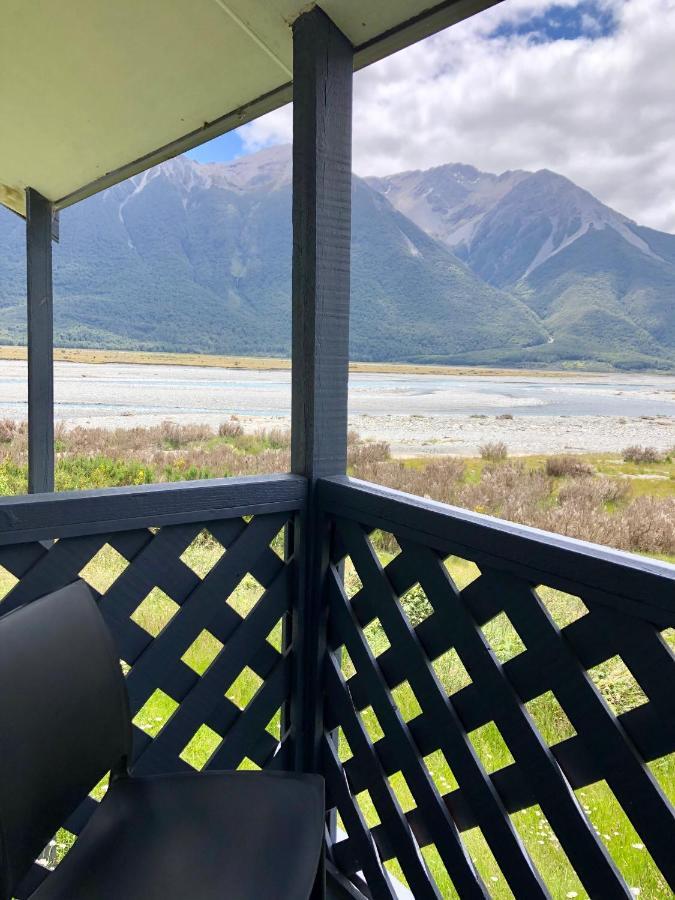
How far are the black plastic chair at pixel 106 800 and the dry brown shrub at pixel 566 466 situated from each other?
2.82 metres

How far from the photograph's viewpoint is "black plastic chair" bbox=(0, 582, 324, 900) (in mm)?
875

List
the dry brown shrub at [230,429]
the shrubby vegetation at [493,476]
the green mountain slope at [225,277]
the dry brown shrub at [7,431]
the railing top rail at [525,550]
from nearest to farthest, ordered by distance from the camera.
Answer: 1. the railing top rail at [525,550]
2. the shrubby vegetation at [493,476]
3. the green mountain slope at [225,277]
4. the dry brown shrub at [7,431]
5. the dry brown shrub at [230,429]

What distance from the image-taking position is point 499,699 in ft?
3.44

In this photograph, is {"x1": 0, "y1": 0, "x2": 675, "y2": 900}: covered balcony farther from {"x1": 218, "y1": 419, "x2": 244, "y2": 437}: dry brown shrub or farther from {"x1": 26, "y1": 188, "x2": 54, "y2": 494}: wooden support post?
{"x1": 218, "y1": 419, "x2": 244, "y2": 437}: dry brown shrub

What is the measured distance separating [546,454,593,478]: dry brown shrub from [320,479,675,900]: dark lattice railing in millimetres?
2087

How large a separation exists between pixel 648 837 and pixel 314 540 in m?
0.88

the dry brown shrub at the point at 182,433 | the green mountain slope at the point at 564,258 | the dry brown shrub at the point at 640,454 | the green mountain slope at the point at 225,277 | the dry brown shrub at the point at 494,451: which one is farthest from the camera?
the dry brown shrub at the point at 182,433

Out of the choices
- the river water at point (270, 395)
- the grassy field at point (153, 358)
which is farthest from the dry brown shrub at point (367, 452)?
the grassy field at point (153, 358)

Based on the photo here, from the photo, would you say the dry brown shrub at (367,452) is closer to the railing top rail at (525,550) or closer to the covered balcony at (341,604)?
the covered balcony at (341,604)

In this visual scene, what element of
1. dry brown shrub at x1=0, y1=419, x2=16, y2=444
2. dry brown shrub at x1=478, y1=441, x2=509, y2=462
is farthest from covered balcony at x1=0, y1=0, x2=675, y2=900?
dry brown shrub at x1=0, y1=419, x2=16, y2=444

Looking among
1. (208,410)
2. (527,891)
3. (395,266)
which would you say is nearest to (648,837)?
(527,891)

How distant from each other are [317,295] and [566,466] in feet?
8.72

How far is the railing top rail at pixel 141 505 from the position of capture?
1147mm

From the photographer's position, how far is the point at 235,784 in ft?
3.65
